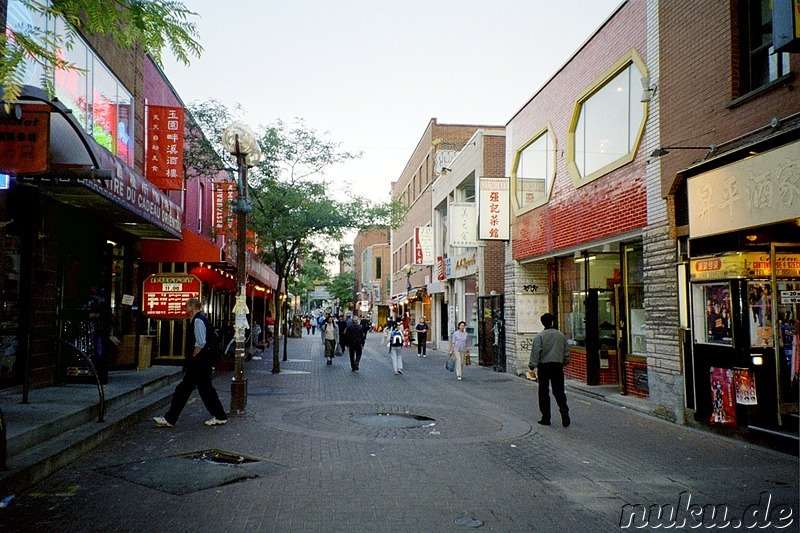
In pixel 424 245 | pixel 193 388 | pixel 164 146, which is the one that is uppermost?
pixel 164 146

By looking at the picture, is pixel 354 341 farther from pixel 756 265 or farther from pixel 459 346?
pixel 756 265

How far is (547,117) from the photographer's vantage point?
16.3 meters

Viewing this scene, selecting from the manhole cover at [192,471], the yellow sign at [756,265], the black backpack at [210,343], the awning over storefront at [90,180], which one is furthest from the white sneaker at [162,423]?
the yellow sign at [756,265]

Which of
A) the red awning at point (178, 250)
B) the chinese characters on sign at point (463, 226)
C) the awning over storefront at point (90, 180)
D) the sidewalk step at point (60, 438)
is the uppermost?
the chinese characters on sign at point (463, 226)

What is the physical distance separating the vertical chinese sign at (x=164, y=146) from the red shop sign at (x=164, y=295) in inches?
89.3

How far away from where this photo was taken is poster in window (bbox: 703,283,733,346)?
29.5ft

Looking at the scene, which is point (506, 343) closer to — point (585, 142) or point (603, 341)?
point (603, 341)

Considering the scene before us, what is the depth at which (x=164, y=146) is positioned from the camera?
48.5ft

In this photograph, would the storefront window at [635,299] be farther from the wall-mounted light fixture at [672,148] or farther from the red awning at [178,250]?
the red awning at [178,250]

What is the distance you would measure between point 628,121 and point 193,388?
9.32 metres

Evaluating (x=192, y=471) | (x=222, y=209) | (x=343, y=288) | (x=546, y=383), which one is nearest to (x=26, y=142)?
(x=192, y=471)

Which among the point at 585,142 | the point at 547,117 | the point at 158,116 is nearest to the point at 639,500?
the point at 585,142

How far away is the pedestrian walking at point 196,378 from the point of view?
29.8 ft

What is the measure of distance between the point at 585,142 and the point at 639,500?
10034 mm
